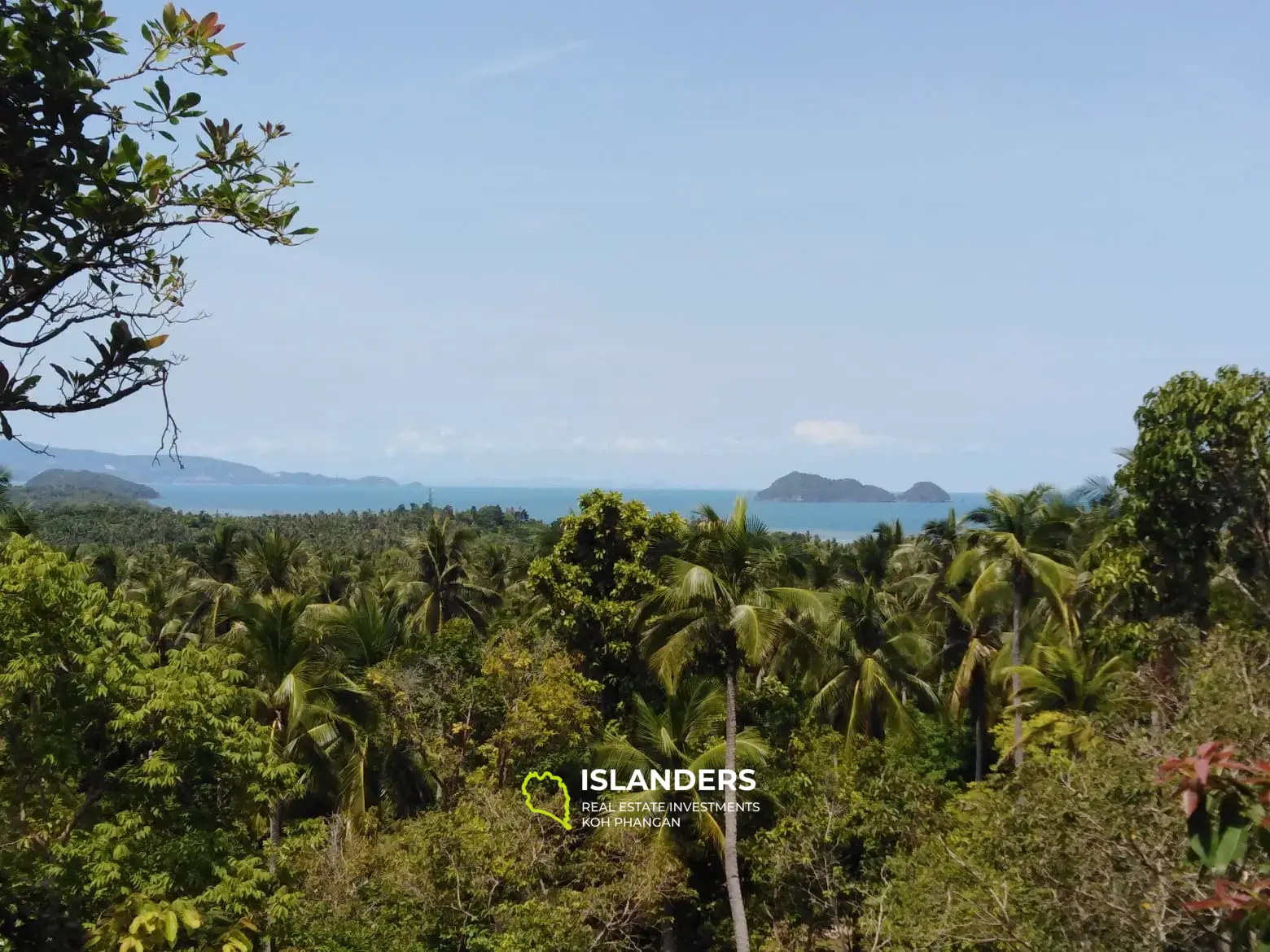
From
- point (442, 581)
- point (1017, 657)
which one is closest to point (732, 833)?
point (1017, 657)

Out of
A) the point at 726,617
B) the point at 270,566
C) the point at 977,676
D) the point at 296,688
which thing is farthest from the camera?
the point at 270,566

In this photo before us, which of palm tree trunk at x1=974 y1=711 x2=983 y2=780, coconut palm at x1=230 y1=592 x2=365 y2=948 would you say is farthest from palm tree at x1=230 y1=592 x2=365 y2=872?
palm tree trunk at x1=974 y1=711 x2=983 y2=780

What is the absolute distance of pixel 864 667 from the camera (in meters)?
19.6

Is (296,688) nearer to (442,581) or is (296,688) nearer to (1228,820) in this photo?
(442,581)

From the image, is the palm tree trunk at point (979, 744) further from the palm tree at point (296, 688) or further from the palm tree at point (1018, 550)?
the palm tree at point (296, 688)

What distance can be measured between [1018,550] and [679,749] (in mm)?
9259

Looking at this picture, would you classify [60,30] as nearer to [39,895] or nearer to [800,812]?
[39,895]

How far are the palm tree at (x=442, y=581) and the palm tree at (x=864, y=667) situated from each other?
42.3 ft

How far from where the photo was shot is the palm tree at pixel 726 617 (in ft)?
44.2

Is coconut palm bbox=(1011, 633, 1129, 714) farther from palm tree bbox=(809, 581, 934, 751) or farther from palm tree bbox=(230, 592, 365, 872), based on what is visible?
palm tree bbox=(230, 592, 365, 872)

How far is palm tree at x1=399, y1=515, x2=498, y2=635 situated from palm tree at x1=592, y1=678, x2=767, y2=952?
15.0m

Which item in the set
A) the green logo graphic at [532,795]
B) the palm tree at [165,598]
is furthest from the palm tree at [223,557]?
the green logo graphic at [532,795]

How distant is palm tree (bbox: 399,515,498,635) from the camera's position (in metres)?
29.7

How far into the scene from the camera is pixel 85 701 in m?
9.55
